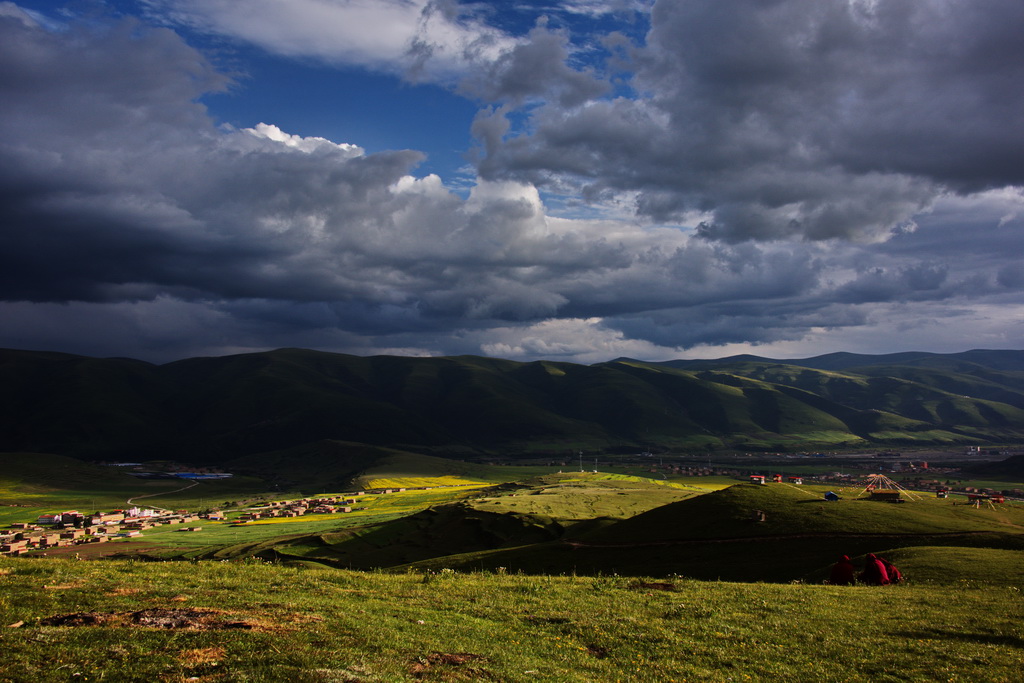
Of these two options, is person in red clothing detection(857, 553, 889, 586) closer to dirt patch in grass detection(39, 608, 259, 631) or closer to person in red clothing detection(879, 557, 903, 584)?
person in red clothing detection(879, 557, 903, 584)

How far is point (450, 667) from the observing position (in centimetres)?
1644

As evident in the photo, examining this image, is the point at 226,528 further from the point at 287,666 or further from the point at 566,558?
the point at 287,666

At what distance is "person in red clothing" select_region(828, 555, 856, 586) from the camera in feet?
128

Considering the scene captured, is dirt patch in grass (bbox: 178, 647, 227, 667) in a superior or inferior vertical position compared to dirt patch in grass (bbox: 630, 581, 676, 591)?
superior

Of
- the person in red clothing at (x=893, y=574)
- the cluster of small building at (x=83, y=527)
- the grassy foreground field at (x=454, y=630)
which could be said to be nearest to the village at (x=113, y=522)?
the cluster of small building at (x=83, y=527)

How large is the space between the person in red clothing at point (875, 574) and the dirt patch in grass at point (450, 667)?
102 ft

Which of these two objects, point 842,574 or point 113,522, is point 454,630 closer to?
point 842,574

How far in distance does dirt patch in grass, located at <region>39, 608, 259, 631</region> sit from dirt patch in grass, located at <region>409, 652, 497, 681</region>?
5378 mm

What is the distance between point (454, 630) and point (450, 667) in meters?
4.51

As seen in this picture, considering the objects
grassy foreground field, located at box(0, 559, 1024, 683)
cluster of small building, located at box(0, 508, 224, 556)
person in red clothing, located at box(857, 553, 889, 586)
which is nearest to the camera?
grassy foreground field, located at box(0, 559, 1024, 683)

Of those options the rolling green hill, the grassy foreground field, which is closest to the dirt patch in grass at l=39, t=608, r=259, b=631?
the grassy foreground field

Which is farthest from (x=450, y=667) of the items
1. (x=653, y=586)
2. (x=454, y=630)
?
(x=653, y=586)

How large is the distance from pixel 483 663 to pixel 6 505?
239 metres

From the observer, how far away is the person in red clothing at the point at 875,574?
37.8 meters
